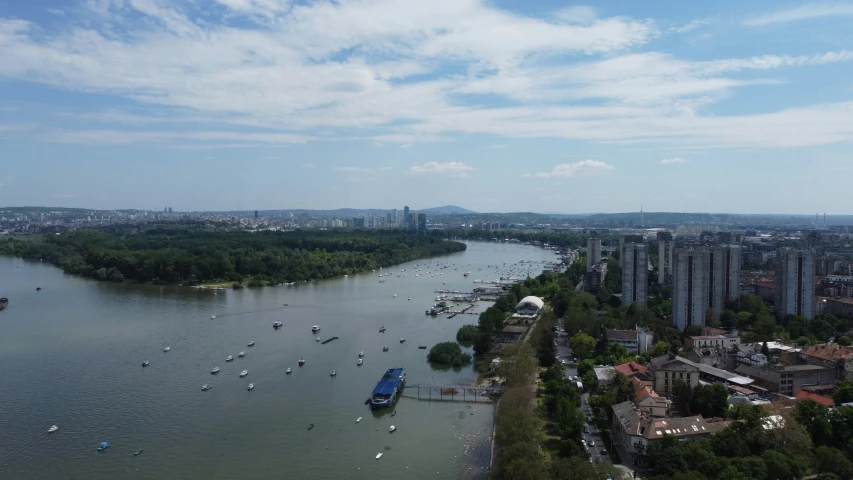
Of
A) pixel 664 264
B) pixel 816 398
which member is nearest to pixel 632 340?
pixel 816 398

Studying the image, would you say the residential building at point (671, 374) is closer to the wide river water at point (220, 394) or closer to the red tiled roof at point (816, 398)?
the red tiled roof at point (816, 398)

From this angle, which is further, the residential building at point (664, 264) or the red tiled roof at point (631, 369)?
the residential building at point (664, 264)

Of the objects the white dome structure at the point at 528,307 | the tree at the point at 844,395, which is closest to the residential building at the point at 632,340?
the tree at the point at 844,395

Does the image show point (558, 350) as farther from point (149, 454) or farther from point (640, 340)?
point (149, 454)

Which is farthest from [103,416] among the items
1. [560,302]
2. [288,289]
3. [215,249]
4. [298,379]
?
[215,249]

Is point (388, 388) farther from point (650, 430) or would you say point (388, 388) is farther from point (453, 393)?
point (650, 430)

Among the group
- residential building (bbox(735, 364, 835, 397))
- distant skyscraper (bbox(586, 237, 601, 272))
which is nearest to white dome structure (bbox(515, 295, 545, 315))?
residential building (bbox(735, 364, 835, 397))

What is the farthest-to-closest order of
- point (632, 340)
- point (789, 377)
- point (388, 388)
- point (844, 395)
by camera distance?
point (632, 340) < point (388, 388) < point (789, 377) < point (844, 395)
